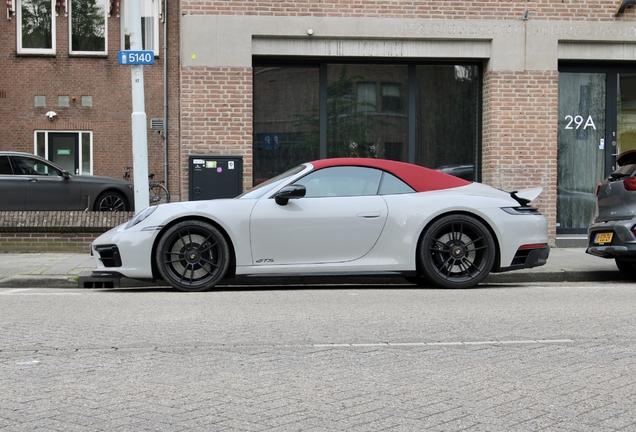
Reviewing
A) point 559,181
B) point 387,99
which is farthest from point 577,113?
point 387,99

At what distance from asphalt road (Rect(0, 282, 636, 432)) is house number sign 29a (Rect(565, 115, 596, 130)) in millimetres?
7312

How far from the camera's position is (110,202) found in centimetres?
1728

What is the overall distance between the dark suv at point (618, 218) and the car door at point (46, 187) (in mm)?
10531

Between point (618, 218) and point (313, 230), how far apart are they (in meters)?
3.61

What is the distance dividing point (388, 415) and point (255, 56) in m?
10.7

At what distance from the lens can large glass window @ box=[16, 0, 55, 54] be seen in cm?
2395

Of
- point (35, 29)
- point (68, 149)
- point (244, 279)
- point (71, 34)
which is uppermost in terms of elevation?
point (35, 29)

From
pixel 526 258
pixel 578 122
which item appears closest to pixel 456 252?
pixel 526 258

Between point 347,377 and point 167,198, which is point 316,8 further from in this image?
point 347,377

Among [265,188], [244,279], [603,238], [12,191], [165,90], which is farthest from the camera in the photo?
[165,90]

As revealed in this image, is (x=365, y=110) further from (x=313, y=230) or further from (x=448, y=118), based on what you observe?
(x=313, y=230)

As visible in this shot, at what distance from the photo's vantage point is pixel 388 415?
3.89 m

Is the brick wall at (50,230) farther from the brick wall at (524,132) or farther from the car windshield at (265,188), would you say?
the brick wall at (524,132)

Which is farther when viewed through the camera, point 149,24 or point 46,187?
point 149,24
